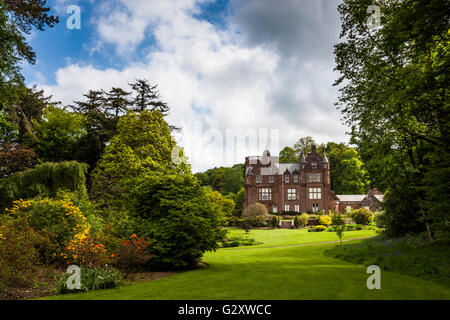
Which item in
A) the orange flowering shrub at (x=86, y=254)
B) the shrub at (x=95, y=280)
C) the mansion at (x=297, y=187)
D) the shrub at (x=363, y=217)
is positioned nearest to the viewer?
the shrub at (x=95, y=280)

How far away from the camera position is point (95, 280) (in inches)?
291

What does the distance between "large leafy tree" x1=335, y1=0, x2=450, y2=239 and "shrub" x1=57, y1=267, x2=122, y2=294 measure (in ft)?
34.0

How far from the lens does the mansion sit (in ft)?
174

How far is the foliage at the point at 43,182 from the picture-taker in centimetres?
1570

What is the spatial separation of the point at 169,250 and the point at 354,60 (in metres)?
13.9

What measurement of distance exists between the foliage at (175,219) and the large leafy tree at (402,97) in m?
8.03

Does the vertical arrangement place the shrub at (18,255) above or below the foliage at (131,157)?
below

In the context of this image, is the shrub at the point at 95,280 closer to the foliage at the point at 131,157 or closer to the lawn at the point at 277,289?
the lawn at the point at 277,289

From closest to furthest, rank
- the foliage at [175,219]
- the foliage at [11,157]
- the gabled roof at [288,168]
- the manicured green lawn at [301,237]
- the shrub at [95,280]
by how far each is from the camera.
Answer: the shrub at [95,280]
the foliage at [175,219]
the foliage at [11,157]
the manicured green lawn at [301,237]
the gabled roof at [288,168]

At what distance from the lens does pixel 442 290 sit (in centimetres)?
708

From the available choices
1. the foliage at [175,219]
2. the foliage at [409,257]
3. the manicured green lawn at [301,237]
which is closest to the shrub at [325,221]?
the manicured green lawn at [301,237]

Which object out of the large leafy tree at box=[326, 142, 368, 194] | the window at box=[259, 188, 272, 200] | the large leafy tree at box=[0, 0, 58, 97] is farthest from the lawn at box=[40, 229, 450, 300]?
the large leafy tree at box=[326, 142, 368, 194]
